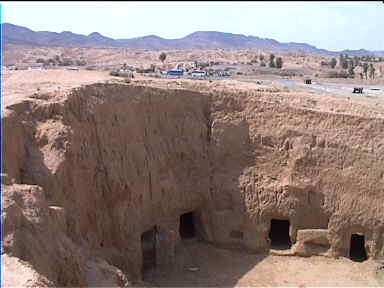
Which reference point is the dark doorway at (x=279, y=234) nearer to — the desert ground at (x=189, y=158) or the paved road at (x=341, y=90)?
the desert ground at (x=189, y=158)

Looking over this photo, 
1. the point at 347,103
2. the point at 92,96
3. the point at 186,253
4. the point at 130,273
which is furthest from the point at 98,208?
the point at 347,103

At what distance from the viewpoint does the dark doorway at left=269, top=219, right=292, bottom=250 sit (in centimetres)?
2269

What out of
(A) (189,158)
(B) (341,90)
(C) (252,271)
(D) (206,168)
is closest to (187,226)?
(D) (206,168)

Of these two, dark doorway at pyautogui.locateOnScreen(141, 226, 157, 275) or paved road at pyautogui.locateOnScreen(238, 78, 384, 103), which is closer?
dark doorway at pyautogui.locateOnScreen(141, 226, 157, 275)

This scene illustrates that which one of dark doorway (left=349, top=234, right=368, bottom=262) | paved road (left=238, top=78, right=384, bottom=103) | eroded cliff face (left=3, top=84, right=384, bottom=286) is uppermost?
paved road (left=238, top=78, right=384, bottom=103)

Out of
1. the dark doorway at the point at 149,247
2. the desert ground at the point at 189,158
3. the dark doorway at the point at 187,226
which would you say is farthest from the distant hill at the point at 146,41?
the dark doorway at the point at 149,247

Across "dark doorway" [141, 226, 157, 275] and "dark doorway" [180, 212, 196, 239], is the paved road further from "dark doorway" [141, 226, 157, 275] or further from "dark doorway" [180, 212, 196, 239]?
"dark doorway" [141, 226, 157, 275]

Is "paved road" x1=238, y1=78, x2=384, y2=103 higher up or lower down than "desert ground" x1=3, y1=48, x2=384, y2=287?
higher up

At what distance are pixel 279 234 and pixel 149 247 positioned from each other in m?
6.10

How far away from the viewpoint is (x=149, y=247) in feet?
69.4

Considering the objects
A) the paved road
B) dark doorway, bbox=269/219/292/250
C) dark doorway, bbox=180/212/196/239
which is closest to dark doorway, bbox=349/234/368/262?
dark doorway, bbox=269/219/292/250

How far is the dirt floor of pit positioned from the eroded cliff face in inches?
20.7

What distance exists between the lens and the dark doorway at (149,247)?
68.5ft

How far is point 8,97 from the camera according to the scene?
16.6m
